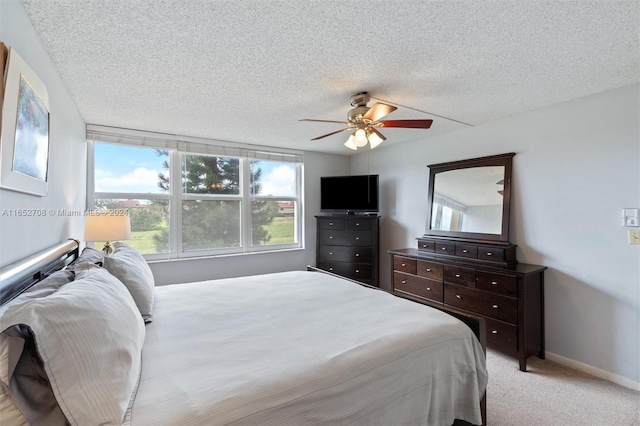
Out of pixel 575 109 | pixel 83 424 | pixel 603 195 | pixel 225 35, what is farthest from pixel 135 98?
pixel 603 195

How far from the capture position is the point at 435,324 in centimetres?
159

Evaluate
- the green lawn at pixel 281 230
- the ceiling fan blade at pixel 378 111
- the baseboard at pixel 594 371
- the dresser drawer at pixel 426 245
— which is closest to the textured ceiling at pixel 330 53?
the ceiling fan blade at pixel 378 111

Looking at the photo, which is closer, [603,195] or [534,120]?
[603,195]

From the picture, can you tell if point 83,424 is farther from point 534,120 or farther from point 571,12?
point 534,120

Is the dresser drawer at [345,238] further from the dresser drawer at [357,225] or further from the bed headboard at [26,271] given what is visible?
the bed headboard at [26,271]

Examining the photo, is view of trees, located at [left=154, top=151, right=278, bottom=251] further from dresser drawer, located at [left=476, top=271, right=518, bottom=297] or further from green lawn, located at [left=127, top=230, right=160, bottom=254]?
dresser drawer, located at [left=476, top=271, right=518, bottom=297]

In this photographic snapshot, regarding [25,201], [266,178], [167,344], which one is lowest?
[167,344]

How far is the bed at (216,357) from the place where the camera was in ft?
2.83

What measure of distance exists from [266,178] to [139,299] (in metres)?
3.08

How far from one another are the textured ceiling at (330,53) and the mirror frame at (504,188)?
50cm

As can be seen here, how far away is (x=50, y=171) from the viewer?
6.31 feet

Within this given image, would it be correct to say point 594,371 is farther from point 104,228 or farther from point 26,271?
point 104,228

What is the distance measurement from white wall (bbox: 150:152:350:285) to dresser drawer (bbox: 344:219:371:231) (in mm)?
755

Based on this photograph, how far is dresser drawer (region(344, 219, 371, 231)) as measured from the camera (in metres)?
4.26
